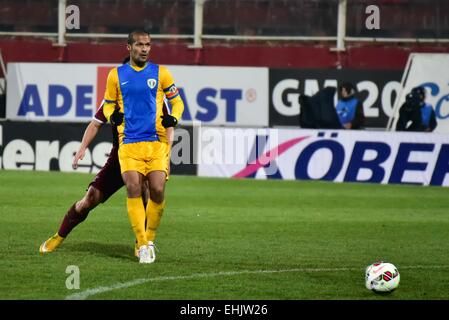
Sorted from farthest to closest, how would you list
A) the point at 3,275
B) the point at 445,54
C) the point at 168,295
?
the point at 445,54 < the point at 3,275 < the point at 168,295

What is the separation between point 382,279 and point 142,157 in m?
2.67

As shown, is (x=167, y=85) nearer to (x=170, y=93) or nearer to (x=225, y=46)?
(x=170, y=93)

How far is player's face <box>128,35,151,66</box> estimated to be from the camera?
991cm

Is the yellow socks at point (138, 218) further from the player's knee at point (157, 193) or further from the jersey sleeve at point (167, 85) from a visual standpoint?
the jersey sleeve at point (167, 85)

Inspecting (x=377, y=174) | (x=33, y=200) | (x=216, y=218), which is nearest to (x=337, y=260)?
(x=216, y=218)

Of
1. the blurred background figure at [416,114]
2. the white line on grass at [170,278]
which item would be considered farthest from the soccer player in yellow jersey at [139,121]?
the blurred background figure at [416,114]

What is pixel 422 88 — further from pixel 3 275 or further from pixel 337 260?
pixel 3 275

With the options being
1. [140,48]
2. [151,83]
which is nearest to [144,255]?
[151,83]

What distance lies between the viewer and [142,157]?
1005cm

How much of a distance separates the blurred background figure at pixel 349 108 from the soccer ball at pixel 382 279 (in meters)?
14.3

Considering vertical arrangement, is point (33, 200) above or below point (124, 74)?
below

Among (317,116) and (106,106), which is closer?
(106,106)
